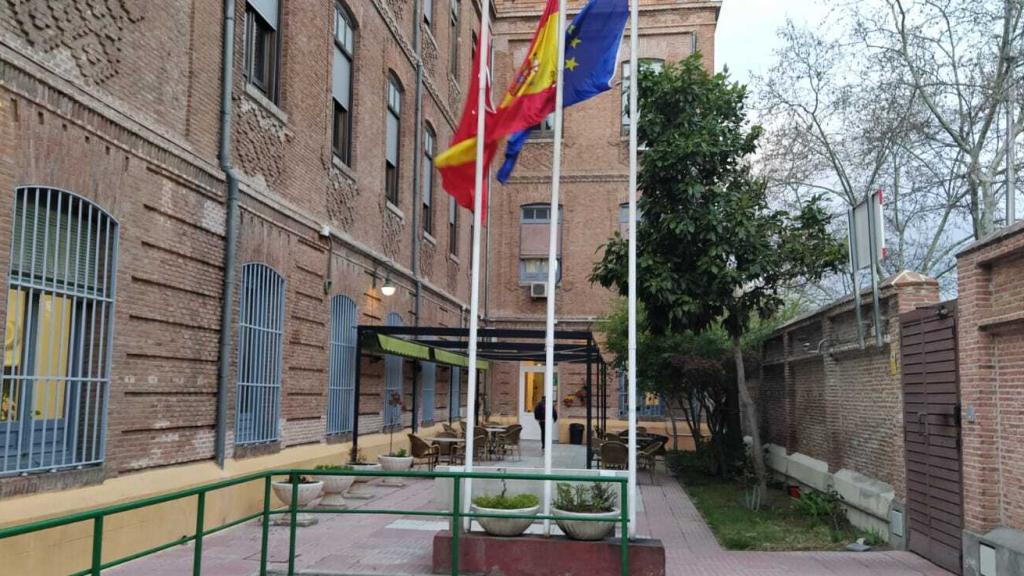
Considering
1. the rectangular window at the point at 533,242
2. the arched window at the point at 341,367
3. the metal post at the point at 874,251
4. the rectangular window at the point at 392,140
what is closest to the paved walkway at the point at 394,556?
the metal post at the point at 874,251

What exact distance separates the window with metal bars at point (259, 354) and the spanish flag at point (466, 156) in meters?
3.52

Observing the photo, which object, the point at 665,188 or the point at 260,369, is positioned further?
the point at 665,188

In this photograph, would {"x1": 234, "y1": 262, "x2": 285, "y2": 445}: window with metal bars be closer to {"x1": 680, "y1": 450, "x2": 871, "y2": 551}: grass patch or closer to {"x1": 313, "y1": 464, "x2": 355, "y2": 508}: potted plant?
{"x1": 313, "y1": 464, "x2": 355, "y2": 508}: potted plant

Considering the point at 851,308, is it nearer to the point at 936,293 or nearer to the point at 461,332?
the point at 936,293

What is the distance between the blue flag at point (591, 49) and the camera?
921 cm

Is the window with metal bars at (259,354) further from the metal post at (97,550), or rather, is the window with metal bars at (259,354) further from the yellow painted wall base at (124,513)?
the metal post at (97,550)

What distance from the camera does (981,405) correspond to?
8.41 metres

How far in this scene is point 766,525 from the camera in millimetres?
11703

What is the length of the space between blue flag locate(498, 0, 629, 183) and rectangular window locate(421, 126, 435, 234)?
496 inches

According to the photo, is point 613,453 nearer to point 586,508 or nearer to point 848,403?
point 848,403

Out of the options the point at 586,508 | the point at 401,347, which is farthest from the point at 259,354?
the point at 586,508

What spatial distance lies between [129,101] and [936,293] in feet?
30.0

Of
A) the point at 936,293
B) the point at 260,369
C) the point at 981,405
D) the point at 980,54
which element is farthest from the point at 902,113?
the point at 260,369

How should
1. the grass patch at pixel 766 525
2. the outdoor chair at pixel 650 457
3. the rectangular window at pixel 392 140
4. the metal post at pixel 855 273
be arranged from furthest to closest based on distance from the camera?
the rectangular window at pixel 392 140 < the outdoor chair at pixel 650 457 < the metal post at pixel 855 273 < the grass patch at pixel 766 525
